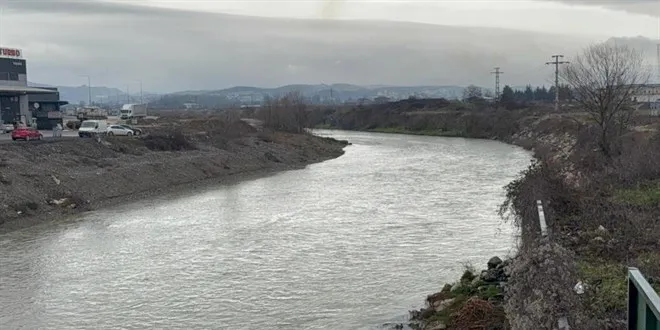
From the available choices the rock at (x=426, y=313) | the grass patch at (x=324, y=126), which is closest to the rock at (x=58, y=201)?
the rock at (x=426, y=313)

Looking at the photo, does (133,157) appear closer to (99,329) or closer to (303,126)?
(99,329)

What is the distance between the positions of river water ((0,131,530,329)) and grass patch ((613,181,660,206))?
3521mm

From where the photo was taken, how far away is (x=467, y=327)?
11617 millimetres

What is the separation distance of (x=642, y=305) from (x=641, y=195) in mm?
16512

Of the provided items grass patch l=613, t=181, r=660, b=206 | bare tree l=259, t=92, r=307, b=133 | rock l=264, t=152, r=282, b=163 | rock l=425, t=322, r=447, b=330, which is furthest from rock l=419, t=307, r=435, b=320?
bare tree l=259, t=92, r=307, b=133

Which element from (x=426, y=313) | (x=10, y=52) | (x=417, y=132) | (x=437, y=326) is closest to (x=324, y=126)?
(x=417, y=132)

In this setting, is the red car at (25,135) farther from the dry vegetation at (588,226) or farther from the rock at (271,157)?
the dry vegetation at (588,226)

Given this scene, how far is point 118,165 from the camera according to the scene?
39.3 metres

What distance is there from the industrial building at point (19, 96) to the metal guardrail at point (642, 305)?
209 feet

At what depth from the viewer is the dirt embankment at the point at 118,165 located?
98.4 feet

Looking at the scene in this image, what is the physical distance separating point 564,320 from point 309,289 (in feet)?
28.1

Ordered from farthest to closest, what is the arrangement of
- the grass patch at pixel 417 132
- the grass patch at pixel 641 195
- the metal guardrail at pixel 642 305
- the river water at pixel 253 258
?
the grass patch at pixel 417 132 → the grass patch at pixel 641 195 → the river water at pixel 253 258 → the metal guardrail at pixel 642 305

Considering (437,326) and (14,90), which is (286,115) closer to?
(14,90)

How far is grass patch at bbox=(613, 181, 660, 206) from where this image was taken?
17547mm
